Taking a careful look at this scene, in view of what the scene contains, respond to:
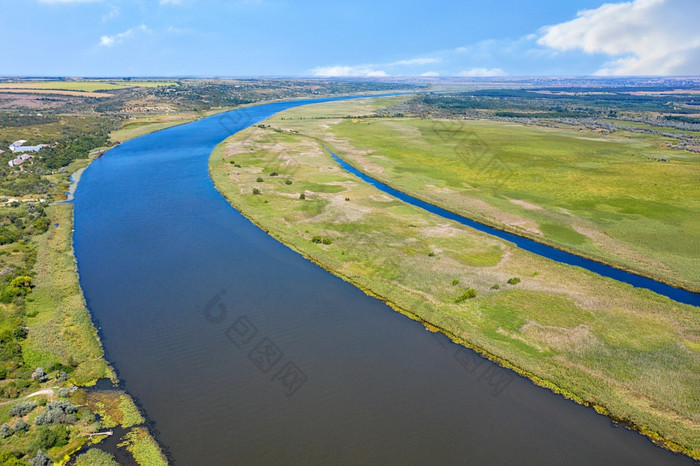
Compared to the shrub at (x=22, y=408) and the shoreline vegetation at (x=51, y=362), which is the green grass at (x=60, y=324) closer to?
the shoreline vegetation at (x=51, y=362)

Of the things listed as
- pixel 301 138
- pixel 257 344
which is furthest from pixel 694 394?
pixel 301 138

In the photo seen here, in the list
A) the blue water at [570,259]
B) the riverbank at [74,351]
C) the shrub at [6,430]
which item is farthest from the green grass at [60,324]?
the blue water at [570,259]

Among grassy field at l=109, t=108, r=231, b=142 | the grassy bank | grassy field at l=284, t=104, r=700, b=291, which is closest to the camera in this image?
the grassy bank

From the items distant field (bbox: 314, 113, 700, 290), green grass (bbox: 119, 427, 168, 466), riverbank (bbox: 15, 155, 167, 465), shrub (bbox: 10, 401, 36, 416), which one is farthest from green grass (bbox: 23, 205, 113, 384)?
distant field (bbox: 314, 113, 700, 290)

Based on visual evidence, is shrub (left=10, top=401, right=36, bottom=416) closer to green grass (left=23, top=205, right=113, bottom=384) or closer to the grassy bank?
the grassy bank

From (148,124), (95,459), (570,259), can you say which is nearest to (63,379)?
(95,459)

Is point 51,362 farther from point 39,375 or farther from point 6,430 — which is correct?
point 6,430

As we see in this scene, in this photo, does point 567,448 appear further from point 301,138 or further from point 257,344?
point 301,138
